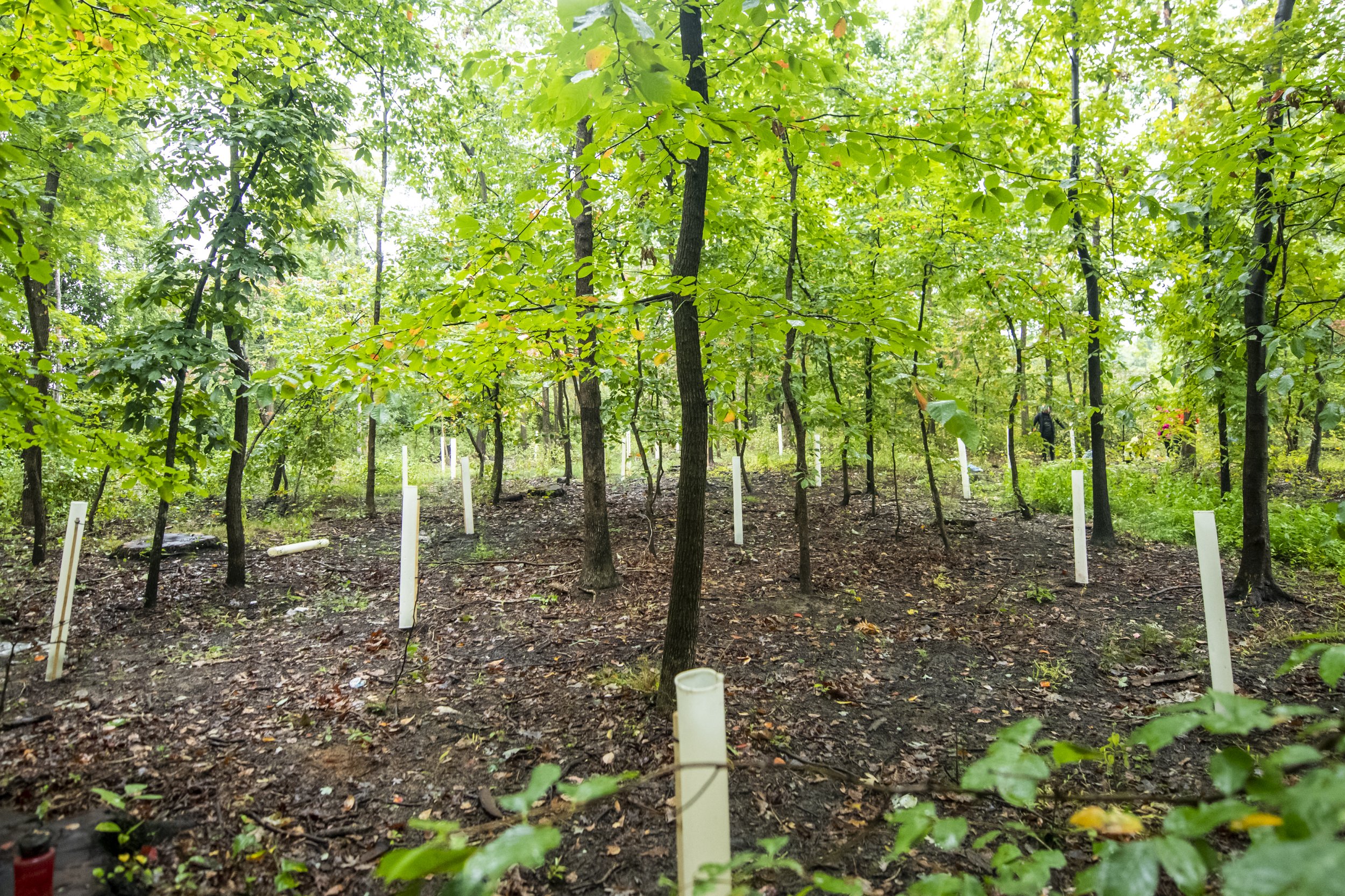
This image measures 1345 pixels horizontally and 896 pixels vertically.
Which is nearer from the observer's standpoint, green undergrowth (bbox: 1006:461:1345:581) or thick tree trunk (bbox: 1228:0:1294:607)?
thick tree trunk (bbox: 1228:0:1294:607)

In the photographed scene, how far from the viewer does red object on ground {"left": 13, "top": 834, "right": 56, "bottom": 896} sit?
1.92 metres

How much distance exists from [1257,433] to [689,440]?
5.20m

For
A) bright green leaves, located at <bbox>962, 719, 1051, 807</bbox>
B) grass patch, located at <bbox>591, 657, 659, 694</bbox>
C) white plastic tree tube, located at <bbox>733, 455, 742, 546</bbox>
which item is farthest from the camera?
white plastic tree tube, located at <bbox>733, 455, 742, 546</bbox>

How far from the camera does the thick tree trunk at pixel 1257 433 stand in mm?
4672

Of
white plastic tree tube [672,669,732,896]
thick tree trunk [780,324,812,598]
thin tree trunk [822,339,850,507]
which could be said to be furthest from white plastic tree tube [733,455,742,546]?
white plastic tree tube [672,669,732,896]

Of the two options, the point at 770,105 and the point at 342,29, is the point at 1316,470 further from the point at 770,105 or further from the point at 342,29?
the point at 342,29

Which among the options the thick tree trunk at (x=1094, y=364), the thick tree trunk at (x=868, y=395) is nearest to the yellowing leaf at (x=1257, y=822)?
the thick tree trunk at (x=868, y=395)

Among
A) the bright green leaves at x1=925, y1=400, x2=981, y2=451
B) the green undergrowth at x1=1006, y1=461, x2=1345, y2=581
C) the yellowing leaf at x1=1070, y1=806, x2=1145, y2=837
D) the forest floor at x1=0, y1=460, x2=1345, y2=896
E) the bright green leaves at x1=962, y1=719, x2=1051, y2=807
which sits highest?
the bright green leaves at x1=925, y1=400, x2=981, y2=451

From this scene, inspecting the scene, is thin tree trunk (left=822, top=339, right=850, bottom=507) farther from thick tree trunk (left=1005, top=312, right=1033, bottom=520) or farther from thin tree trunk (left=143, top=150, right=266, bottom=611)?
thin tree trunk (left=143, top=150, right=266, bottom=611)

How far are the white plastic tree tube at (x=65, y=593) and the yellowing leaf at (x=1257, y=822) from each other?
5749mm

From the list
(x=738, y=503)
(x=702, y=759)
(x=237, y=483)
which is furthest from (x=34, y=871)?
(x=738, y=503)

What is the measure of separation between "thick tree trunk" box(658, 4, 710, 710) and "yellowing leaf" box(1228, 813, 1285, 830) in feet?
8.61

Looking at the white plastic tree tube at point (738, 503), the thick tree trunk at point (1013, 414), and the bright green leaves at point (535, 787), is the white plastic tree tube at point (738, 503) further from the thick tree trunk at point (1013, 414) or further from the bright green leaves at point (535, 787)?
the bright green leaves at point (535, 787)

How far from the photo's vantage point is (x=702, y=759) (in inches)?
66.0
